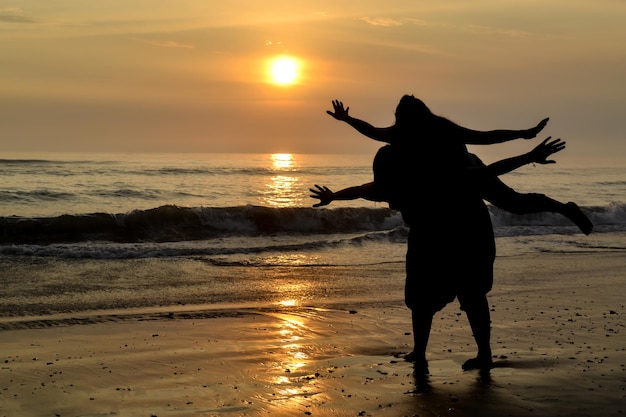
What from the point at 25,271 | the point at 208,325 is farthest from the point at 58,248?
the point at 208,325

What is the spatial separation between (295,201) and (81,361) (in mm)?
21196

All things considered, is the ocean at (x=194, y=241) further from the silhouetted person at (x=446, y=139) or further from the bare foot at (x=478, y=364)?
the bare foot at (x=478, y=364)

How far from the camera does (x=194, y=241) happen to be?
18.3 meters

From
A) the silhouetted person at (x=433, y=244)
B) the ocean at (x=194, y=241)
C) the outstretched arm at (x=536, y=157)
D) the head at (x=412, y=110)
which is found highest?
the head at (x=412, y=110)

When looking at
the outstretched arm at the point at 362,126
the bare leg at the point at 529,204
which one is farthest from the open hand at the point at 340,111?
the bare leg at the point at 529,204

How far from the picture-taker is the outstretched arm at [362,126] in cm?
598

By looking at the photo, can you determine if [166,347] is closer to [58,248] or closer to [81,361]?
[81,361]

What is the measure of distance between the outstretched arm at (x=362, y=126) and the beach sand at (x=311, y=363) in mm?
1833

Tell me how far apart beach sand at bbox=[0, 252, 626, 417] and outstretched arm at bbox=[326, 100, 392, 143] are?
1.83 m

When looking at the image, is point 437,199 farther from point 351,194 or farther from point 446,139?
point 351,194

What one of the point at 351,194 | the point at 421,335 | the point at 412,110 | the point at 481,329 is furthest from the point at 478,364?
the point at 412,110

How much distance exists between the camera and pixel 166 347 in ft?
23.7

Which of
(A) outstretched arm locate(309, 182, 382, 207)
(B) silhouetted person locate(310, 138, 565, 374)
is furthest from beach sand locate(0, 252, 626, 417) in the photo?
(A) outstretched arm locate(309, 182, 382, 207)

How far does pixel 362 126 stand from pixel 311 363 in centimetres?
200
